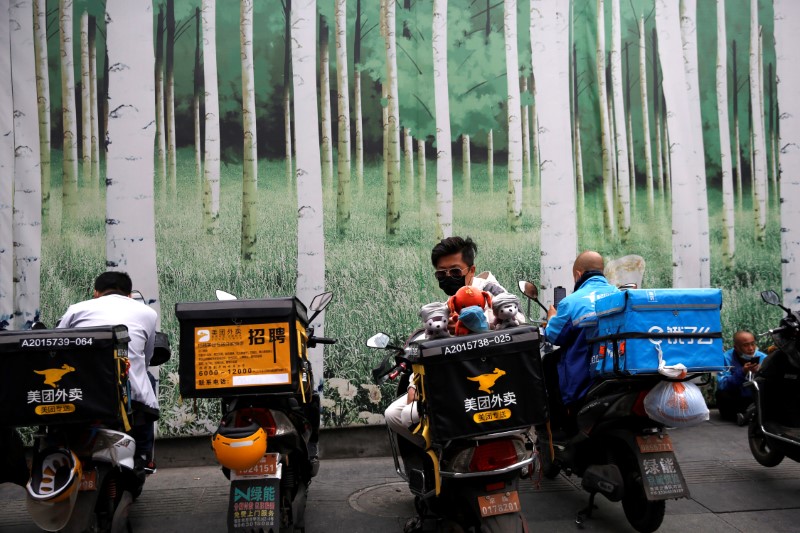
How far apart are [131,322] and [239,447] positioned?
157cm

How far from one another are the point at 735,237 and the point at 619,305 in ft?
14.5

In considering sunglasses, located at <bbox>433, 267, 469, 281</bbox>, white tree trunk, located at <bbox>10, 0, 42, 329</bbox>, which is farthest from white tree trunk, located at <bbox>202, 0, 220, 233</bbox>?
sunglasses, located at <bbox>433, 267, 469, 281</bbox>

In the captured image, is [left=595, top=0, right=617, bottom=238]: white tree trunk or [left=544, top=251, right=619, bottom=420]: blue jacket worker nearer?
[left=544, top=251, right=619, bottom=420]: blue jacket worker

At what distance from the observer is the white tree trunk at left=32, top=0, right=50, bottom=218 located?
678 cm

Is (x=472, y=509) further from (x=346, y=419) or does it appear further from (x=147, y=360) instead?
(x=346, y=419)

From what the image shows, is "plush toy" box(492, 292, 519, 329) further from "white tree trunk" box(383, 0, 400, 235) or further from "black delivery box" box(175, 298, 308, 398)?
"white tree trunk" box(383, 0, 400, 235)

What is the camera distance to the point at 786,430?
5.62 metres

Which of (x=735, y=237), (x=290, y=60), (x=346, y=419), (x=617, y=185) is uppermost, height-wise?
(x=290, y=60)

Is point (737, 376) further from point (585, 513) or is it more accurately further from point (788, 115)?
point (585, 513)

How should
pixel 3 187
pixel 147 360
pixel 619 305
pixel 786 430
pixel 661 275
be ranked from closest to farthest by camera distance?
pixel 619 305, pixel 147 360, pixel 786 430, pixel 3 187, pixel 661 275

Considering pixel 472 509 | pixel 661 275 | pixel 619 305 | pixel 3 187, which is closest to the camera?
pixel 472 509

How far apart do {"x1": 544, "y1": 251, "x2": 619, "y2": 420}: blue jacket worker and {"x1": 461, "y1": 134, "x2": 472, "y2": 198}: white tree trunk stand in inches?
88.8


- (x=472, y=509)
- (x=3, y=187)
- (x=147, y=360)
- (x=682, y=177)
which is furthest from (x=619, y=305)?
(x=3, y=187)

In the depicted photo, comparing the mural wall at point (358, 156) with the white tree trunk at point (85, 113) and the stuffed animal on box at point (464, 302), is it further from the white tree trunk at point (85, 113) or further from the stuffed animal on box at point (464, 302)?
the stuffed animal on box at point (464, 302)
